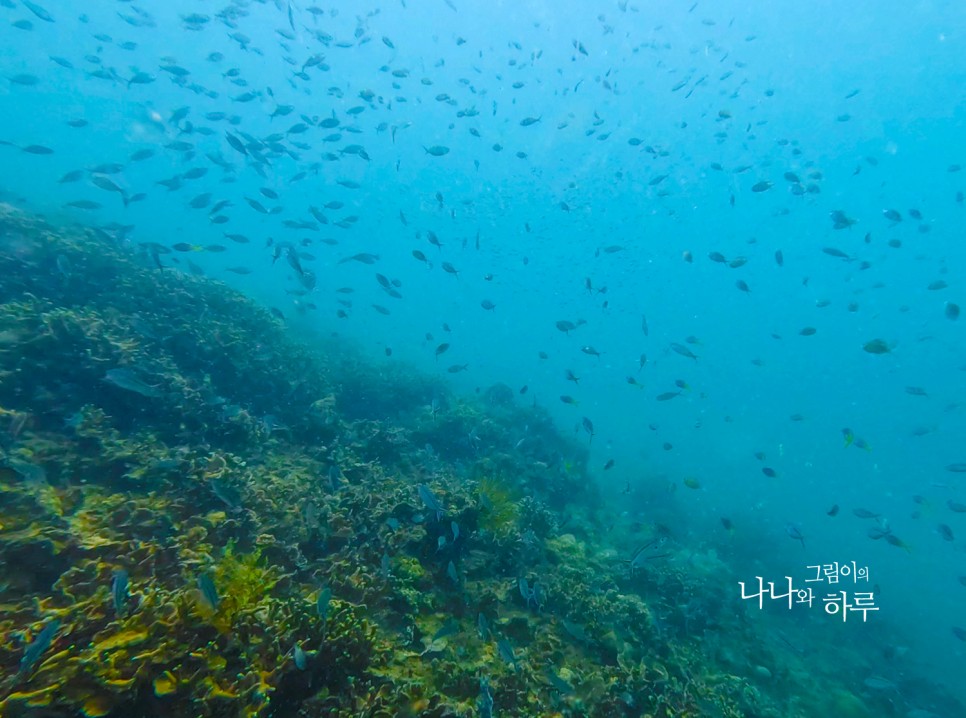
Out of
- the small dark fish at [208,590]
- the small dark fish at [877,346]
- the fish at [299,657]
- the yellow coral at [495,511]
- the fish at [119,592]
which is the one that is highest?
the small dark fish at [877,346]

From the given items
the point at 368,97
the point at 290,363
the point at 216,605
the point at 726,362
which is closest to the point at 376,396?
the point at 290,363

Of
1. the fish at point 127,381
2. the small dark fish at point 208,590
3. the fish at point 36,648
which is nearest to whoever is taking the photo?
the fish at point 36,648

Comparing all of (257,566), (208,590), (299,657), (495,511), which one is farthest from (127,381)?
(495,511)

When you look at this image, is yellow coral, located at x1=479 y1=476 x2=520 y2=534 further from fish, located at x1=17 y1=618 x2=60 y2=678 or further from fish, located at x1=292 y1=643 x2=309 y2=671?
fish, located at x1=17 y1=618 x2=60 y2=678

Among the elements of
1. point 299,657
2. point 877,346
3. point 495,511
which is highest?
point 877,346

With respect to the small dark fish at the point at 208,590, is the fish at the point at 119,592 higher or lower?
lower

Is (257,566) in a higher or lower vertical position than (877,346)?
lower

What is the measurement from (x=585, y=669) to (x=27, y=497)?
21.7 feet

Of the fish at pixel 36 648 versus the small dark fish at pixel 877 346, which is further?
the small dark fish at pixel 877 346

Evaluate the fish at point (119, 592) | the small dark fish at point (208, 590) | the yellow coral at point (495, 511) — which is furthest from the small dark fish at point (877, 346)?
the fish at point (119, 592)

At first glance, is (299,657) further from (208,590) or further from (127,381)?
(127,381)

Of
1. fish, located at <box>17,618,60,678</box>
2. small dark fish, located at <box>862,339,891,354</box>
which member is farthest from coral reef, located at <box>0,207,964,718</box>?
small dark fish, located at <box>862,339,891,354</box>

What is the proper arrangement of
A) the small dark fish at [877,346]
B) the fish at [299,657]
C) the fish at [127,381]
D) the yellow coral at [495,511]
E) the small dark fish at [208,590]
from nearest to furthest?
the small dark fish at [208,590]
the fish at [299,657]
the fish at [127,381]
the yellow coral at [495,511]
the small dark fish at [877,346]

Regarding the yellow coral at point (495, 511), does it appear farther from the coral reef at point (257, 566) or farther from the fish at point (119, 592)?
the fish at point (119, 592)
